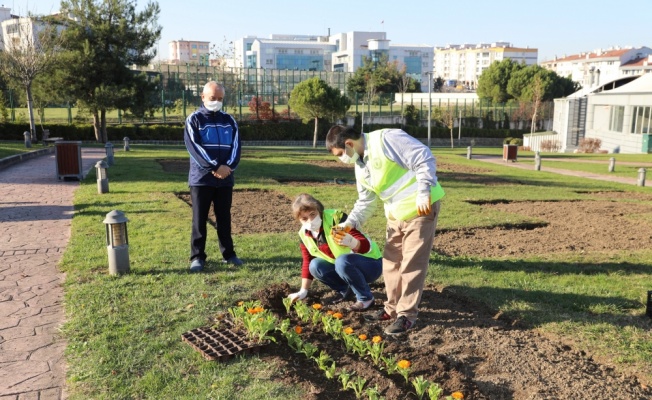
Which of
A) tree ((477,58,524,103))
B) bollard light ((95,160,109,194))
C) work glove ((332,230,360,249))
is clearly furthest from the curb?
tree ((477,58,524,103))

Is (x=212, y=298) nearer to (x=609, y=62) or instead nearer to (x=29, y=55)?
(x=29, y=55)

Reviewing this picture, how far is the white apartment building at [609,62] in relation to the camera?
311 feet

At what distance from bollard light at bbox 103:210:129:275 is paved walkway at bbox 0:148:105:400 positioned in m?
0.56

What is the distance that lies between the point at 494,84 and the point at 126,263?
65.9m

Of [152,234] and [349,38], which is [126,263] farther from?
[349,38]

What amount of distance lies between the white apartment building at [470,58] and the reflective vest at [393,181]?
141 m

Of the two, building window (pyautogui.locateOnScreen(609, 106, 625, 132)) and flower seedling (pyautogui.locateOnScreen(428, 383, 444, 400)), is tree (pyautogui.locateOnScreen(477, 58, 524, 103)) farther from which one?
flower seedling (pyautogui.locateOnScreen(428, 383, 444, 400))

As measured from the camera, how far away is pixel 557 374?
3568 millimetres

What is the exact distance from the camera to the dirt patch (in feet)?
11.0

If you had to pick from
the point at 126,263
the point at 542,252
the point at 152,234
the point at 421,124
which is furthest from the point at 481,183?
the point at 421,124

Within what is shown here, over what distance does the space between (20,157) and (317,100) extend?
19.6 metres

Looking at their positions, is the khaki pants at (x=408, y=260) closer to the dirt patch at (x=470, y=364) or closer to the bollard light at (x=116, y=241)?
the dirt patch at (x=470, y=364)

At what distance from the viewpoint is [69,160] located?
536 inches

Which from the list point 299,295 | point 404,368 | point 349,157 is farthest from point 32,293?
point 404,368
